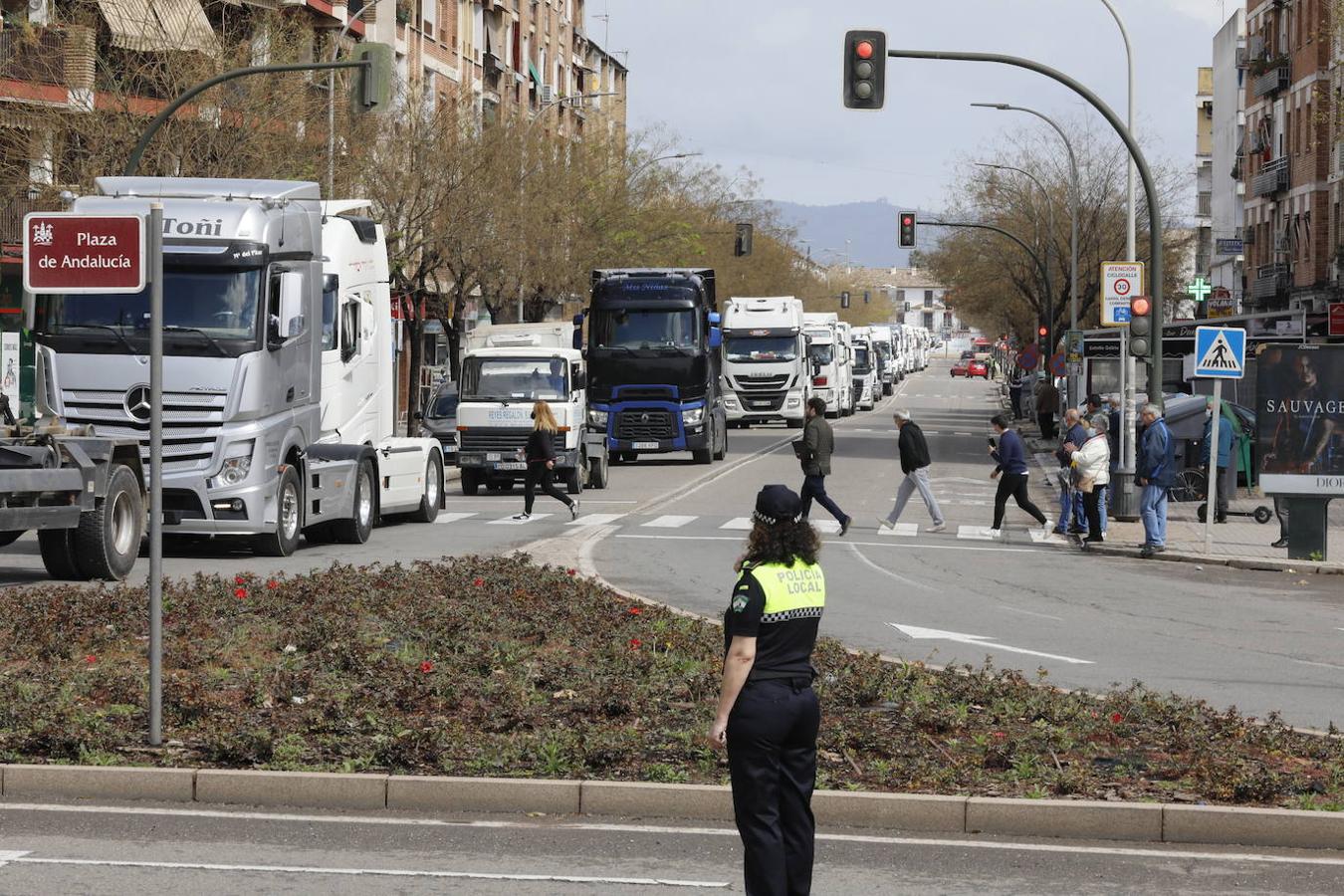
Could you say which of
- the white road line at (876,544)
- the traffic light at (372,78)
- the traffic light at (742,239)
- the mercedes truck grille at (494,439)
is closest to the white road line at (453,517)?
the white road line at (876,544)

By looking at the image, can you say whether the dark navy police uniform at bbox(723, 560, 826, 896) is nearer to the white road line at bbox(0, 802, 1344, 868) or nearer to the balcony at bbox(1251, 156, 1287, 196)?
the white road line at bbox(0, 802, 1344, 868)

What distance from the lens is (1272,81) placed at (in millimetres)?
68312

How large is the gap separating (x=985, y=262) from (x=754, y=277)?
26.6 metres

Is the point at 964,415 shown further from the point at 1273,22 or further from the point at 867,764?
the point at 867,764

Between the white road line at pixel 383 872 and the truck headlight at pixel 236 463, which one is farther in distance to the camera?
the truck headlight at pixel 236 463

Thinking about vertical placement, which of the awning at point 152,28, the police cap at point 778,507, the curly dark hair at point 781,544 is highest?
the awning at point 152,28

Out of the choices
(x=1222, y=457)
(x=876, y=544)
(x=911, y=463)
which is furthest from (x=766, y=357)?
(x=876, y=544)

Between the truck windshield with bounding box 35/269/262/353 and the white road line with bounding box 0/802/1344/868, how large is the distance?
11.1 meters

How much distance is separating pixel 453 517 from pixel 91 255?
18.9 metres

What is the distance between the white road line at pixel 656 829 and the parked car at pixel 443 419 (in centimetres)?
3211

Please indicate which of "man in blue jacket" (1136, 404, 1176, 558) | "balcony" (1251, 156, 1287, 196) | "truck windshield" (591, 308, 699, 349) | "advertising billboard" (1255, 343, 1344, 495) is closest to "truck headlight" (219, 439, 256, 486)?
"man in blue jacket" (1136, 404, 1176, 558)

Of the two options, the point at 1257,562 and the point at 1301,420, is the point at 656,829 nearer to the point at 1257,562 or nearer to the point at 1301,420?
the point at 1257,562

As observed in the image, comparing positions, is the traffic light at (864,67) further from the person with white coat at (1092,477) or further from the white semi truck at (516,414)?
the white semi truck at (516,414)

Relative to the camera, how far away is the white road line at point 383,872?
24.9 ft
